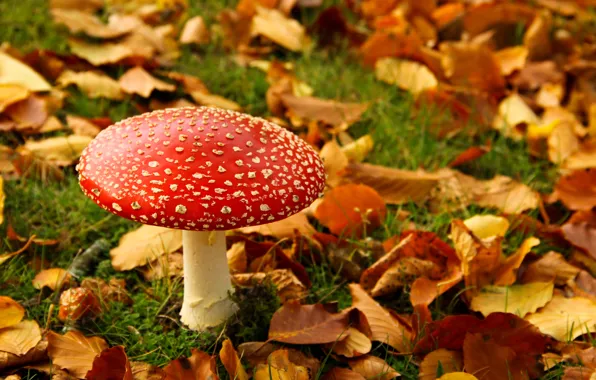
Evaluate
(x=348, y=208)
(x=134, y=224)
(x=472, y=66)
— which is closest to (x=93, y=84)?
(x=134, y=224)

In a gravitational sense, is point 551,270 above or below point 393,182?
below

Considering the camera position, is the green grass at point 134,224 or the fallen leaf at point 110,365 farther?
the green grass at point 134,224

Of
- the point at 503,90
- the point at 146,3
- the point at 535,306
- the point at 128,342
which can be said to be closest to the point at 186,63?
the point at 146,3

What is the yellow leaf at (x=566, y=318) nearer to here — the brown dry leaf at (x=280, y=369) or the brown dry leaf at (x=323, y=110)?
the brown dry leaf at (x=280, y=369)

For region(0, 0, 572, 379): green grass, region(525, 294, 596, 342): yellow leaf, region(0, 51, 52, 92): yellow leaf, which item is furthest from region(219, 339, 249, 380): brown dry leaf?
region(0, 51, 52, 92): yellow leaf

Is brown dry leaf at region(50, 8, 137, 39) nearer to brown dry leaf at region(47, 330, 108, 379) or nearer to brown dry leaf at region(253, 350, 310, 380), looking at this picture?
brown dry leaf at region(47, 330, 108, 379)

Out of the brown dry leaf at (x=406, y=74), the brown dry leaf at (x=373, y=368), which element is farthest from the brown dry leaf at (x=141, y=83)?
the brown dry leaf at (x=373, y=368)

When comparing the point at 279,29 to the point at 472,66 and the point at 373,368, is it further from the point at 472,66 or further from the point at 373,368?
the point at 373,368
